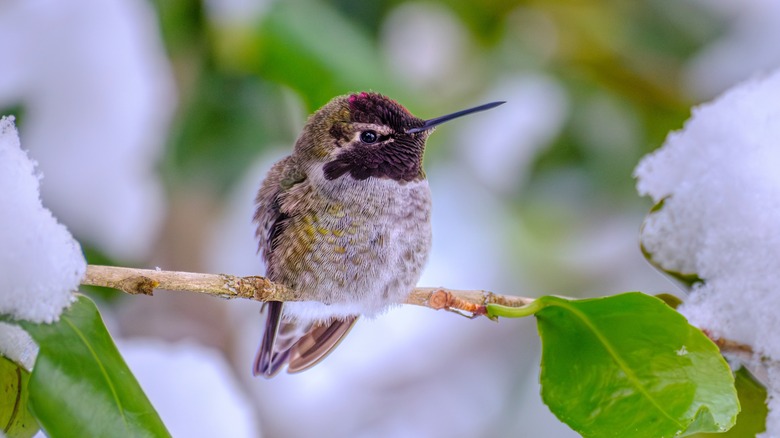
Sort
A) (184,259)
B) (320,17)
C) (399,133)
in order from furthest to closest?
(184,259) < (320,17) < (399,133)

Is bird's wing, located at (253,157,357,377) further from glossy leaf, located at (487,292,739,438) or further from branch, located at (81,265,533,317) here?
glossy leaf, located at (487,292,739,438)

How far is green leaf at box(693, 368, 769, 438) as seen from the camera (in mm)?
1097

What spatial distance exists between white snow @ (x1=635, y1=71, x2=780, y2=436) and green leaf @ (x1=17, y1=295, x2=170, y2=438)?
2.36 ft

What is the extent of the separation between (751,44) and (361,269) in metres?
1.64

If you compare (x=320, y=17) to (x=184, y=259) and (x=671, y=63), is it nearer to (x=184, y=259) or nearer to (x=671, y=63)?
(x=184, y=259)

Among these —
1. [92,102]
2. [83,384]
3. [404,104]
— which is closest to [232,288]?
[83,384]

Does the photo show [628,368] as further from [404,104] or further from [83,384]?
[404,104]

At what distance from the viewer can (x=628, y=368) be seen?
3.19 ft

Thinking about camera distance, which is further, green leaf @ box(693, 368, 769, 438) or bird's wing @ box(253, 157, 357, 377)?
bird's wing @ box(253, 157, 357, 377)

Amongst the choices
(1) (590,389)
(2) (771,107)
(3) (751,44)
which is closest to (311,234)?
(1) (590,389)

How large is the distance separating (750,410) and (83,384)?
81 cm

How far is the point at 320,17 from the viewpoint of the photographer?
6.13 ft

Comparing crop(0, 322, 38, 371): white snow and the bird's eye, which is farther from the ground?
the bird's eye

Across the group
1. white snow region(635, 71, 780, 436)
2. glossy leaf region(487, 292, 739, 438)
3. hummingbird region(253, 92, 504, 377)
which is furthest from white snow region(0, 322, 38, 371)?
white snow region(635, 71, 780, 436)
